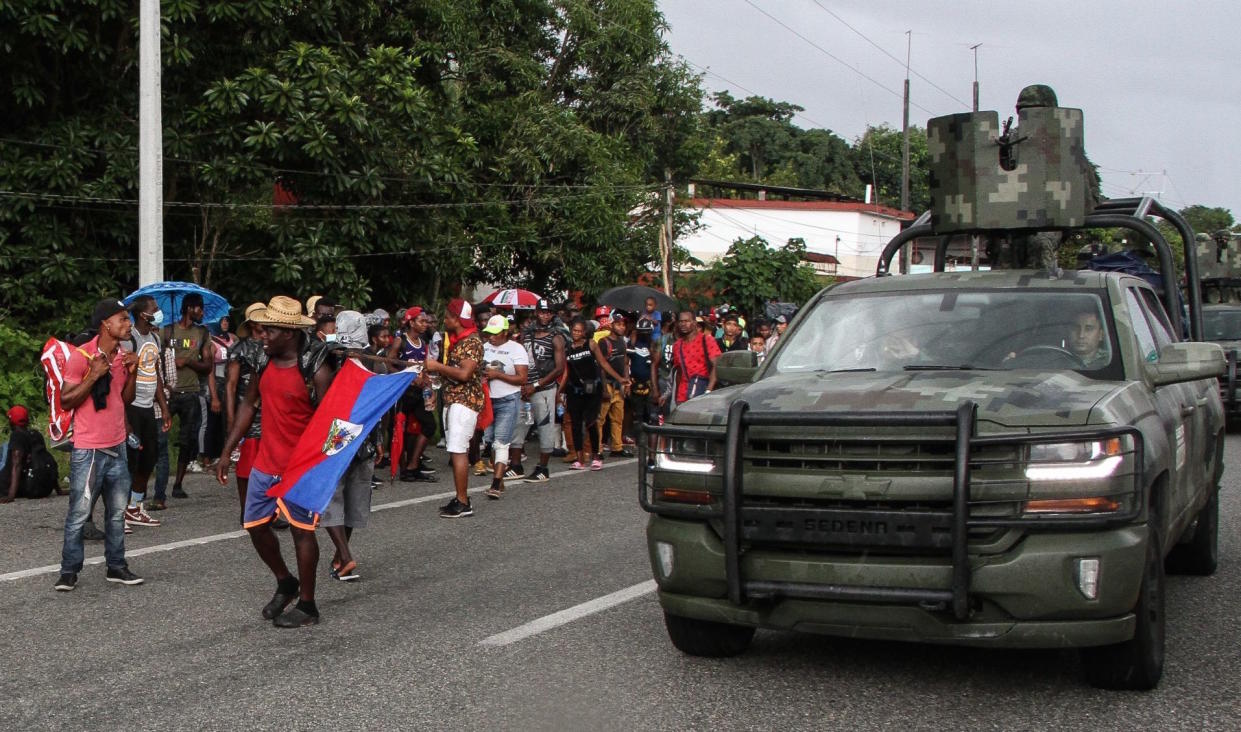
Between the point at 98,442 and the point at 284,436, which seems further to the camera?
the point at 98,442

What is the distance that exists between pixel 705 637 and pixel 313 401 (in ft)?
8.40

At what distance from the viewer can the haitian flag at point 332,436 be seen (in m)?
6.95

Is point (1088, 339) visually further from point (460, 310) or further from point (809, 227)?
point (809, 227)

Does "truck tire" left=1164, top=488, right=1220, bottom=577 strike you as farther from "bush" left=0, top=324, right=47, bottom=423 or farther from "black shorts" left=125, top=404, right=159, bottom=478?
"bush" left=0, top=324, right=47, bottom=423

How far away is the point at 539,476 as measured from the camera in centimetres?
1393

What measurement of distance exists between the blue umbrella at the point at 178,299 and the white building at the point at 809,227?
52750mm

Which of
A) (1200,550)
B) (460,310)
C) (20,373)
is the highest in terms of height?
(460,310)

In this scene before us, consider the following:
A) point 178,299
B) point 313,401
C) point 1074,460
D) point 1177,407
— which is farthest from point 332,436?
point 178,299

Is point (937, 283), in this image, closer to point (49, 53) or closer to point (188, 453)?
point (188, 453)

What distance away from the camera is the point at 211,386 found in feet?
41.8

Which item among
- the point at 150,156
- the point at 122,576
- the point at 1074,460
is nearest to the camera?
the point at 1074,460

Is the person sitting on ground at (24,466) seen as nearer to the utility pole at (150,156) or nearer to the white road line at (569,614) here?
the utility pole at (150,156)

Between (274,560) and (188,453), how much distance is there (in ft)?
19.6

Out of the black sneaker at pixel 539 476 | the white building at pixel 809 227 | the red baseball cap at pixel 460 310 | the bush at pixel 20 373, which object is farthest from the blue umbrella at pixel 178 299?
the white building at pixel 809 227
